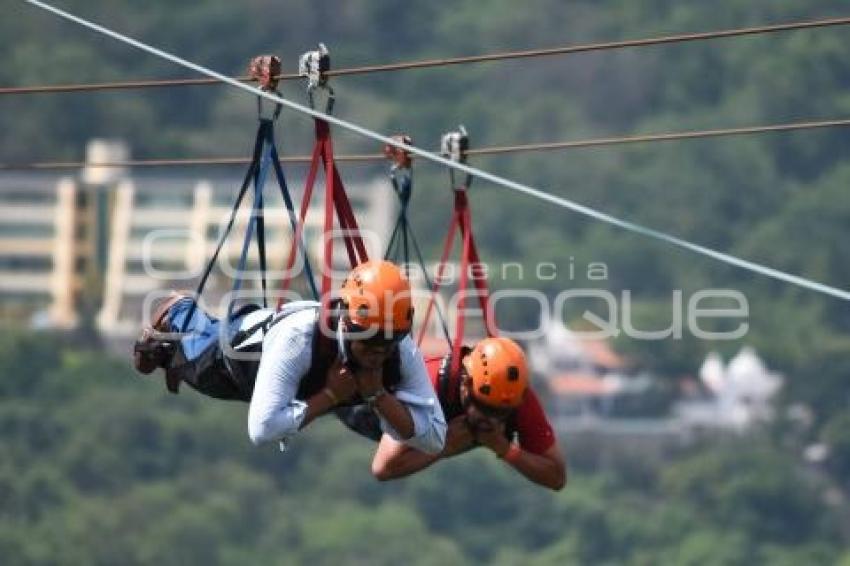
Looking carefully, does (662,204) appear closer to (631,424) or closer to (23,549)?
(631,424)

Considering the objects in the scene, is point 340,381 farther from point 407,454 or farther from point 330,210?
point 407,454

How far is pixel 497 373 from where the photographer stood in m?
13.2

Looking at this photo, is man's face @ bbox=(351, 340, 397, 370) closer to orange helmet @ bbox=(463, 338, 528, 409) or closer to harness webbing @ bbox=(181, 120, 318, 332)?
harness webbing @ bbox=(181, 120, 318, 332)

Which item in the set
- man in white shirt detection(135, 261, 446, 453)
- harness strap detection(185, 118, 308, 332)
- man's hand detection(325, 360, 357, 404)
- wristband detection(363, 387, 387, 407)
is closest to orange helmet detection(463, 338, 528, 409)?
man in white shirt detection(135, 261, 446, 453)

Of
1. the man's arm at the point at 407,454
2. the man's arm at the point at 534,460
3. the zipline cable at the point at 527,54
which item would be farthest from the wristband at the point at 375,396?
the zipline cable at the point at 527,54

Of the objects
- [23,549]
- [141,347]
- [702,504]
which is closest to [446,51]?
[702,504]

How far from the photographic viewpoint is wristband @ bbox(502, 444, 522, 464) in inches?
537

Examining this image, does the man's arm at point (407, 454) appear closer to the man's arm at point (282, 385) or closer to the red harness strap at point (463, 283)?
the red harness strap at point (463, 283)

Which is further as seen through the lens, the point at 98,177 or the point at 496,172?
the point at 496,172

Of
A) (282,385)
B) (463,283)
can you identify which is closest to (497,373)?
(463,283)

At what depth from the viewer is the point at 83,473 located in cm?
6088

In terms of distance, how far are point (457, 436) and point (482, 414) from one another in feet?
0.43

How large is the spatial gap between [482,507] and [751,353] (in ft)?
35.7

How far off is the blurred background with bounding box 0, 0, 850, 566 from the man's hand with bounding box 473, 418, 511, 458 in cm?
4175
